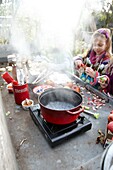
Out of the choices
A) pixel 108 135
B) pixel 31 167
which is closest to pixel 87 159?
pixel 108 135

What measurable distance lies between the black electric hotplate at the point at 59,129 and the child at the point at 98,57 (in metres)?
1.00

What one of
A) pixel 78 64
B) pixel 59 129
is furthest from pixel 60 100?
pixel 78 64

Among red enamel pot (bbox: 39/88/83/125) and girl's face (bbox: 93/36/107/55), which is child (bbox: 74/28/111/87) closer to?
girl's face (bbox: 93/36/107/55)

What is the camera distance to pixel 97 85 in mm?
2381

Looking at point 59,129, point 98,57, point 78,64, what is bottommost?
point 59,129

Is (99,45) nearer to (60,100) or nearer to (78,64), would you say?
(78,64)

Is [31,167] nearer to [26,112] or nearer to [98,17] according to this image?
[26,112]

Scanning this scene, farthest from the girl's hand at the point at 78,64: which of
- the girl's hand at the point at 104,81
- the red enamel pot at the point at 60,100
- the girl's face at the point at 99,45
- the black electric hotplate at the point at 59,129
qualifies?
the black electric hotplate at the point at 59,129

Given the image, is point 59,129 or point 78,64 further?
point 78,64

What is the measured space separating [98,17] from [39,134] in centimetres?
544

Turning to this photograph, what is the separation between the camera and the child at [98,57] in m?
2.50

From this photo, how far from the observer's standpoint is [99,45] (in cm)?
256

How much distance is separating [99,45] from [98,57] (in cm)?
20

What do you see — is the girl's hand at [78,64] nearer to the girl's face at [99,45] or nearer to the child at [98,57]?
the child at [98,57]
